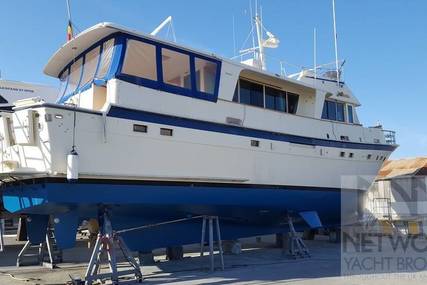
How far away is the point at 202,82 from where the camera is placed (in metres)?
9.28

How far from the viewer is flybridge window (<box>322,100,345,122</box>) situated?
39.8 feet

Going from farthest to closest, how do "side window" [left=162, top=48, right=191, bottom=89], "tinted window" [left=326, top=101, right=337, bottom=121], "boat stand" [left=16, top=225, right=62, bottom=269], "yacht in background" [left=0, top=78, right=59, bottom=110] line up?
1. "yacht in background" [left=0, top=78, right=59, bottom=110]
2. "tinted window" [left=326, top=101, right=337, bottom=121]
3. "boat stand" [left=16, top=225, right=62, bottom=269]
4. "side window" [left=162, top=48, right=191, bottom=89]

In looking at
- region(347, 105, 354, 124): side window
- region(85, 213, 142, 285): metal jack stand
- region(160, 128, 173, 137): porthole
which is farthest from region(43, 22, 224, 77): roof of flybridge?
region(347, 105, 354, 124): side window

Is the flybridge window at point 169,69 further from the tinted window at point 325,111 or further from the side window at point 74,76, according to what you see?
the tinted window at point 325,111

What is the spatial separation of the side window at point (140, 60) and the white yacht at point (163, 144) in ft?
0.07

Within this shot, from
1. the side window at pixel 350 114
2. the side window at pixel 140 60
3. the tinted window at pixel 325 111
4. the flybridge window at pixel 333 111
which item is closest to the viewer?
the side window at pixel 140 60

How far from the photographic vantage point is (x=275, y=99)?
1100cm

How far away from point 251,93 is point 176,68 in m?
2.20

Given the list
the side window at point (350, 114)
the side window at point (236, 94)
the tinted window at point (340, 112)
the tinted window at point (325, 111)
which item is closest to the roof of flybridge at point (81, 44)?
the side window at point (236, 94)

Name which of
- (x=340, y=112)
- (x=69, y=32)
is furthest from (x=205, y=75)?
(x=340, y=112)

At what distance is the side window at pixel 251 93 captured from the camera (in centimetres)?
1018

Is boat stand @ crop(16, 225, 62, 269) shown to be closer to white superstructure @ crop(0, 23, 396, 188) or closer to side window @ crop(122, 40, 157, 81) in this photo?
Answer: white superstructure @ crop(0, 23, 396, 188)

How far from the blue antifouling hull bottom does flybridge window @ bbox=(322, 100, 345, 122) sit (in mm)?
1984

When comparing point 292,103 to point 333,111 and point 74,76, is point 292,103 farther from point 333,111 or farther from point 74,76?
point 74,76
